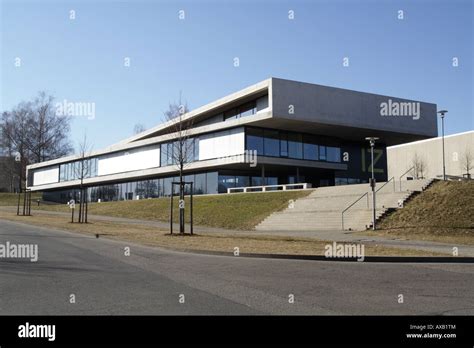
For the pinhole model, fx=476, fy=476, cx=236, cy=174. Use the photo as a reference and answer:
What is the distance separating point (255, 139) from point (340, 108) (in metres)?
9.50

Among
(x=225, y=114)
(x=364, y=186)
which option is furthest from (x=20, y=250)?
(x=225, y=114)

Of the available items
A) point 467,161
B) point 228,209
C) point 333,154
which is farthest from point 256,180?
point 467,161

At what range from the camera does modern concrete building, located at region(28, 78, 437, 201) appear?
47875 millimetres

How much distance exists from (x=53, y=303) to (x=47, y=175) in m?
82.5

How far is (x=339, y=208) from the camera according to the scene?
105 feet

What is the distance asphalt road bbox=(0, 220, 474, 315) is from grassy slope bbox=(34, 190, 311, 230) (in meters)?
19.2

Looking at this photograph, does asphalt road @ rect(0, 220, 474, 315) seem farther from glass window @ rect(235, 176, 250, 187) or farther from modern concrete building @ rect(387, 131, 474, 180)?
modern concrete building @ rect(387, 131, 474, 180)

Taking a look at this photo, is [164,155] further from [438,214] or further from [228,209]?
[438,214]

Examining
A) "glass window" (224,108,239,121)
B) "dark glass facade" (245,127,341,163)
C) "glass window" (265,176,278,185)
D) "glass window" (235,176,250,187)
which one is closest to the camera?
"dark glass facade" (245,127,341,163)

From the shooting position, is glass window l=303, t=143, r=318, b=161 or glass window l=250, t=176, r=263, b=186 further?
glass window l=250, t=176, r=263, b=186

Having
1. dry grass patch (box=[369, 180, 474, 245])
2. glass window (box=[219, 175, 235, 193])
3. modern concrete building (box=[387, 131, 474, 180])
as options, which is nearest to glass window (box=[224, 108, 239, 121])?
glass window (box=[219, 175, 235, 193])

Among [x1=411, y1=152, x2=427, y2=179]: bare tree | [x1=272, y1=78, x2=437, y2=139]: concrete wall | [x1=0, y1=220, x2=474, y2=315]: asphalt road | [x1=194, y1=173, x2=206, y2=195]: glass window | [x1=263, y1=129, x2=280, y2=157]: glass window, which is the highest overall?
[x1=272, y1=78, x2=437, y2=139]: concrete wall
